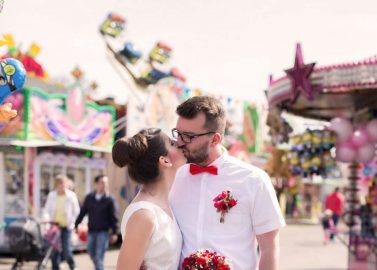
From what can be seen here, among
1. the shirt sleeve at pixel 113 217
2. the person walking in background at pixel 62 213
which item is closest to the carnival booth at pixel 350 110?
the shirt sleeve at pixel 113 217

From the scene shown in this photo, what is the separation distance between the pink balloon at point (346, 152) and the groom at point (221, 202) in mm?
6024

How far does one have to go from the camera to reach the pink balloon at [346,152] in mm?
8727

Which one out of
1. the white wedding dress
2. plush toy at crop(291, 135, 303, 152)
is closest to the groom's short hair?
the white wedding dress

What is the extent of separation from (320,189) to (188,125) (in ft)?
116

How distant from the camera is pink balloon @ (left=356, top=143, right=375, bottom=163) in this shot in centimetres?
866

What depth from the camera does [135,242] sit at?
275 cm

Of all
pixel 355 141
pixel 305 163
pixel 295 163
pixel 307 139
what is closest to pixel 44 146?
pixel 295 163

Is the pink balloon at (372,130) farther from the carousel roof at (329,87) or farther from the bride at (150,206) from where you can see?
the bride at (150,206)

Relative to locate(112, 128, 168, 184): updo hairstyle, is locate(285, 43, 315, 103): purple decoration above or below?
above

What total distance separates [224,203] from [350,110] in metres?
7.26

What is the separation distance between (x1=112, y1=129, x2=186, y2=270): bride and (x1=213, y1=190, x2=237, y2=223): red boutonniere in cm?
23

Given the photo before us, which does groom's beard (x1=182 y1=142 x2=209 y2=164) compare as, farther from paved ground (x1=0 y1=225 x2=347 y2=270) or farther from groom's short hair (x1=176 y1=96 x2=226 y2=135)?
paved ground (x1=0 y1=225 x2=347 y2=270)

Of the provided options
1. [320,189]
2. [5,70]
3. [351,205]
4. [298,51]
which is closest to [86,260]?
[351,205]

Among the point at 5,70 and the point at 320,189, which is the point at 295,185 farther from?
the point at 5,70
